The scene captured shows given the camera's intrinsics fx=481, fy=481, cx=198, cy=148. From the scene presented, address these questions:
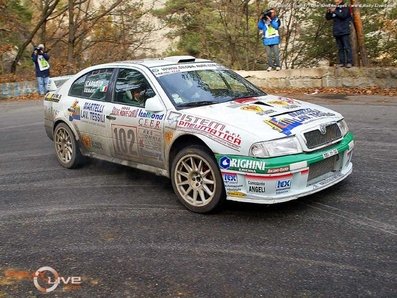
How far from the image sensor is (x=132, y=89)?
5926 millimetres

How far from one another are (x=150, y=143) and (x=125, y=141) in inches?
18.9

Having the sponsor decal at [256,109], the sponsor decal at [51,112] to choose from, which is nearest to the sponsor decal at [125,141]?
the sponsor decal at [256,109]

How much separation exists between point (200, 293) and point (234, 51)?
17.0 meters

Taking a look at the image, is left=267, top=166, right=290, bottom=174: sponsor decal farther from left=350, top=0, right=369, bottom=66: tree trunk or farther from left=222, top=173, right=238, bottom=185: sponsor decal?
left=350, top=0, right=369, bottom=66: tree trunk

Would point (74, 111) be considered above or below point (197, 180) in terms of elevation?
above

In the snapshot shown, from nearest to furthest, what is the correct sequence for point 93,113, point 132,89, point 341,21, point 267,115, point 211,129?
point 211,129
point 267,115
point 132,89
point 93,113
point 341,21

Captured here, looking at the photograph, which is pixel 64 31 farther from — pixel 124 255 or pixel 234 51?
pixel 124 255

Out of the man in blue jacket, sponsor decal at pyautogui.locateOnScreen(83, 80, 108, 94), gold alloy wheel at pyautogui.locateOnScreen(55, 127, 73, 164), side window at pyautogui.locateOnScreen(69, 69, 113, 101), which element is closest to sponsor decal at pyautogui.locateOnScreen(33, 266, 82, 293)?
side window at pyautogui.locateOnScreen(69, 69, 113, 101)

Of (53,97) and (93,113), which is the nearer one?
(93,113)

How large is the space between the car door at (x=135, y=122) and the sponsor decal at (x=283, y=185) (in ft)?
4.83

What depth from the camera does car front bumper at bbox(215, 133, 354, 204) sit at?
447cm

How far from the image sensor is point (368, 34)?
55.7 ft

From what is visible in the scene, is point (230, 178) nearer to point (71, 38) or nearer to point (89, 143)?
point (89, 143)

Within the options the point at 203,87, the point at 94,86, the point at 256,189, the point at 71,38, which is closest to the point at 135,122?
the point at 203,87
